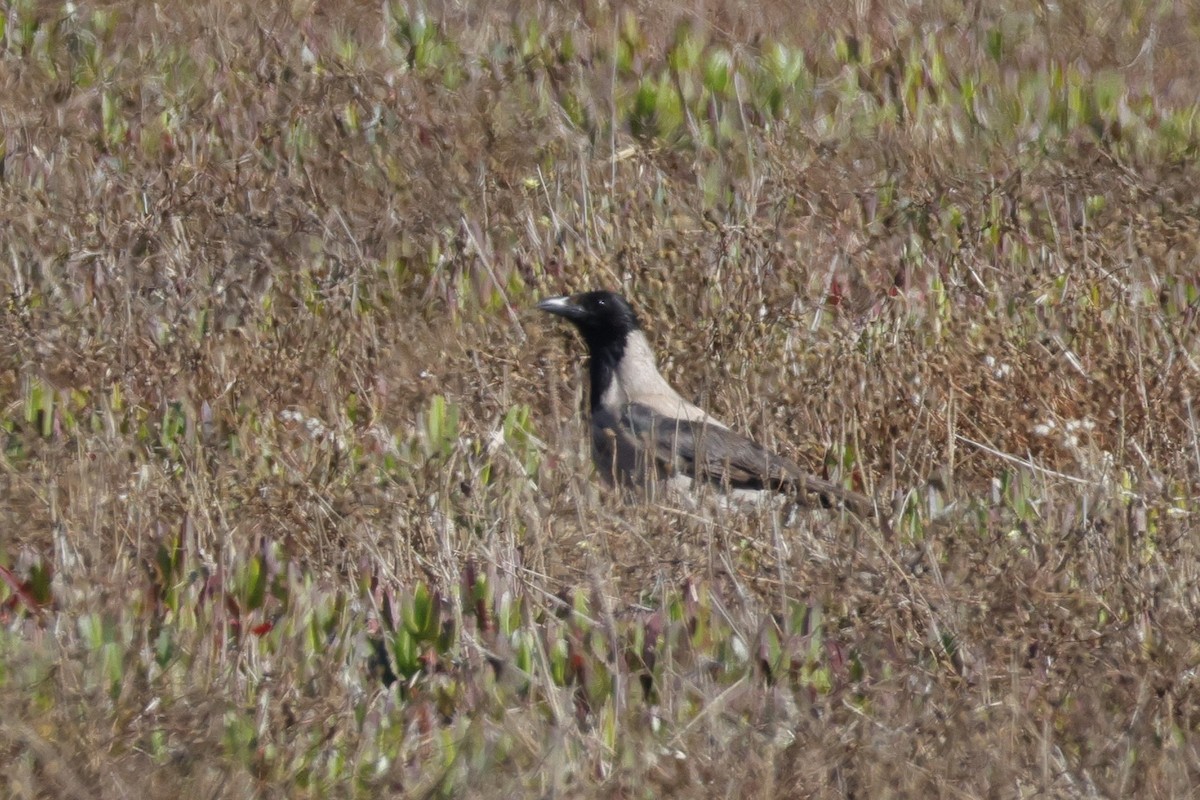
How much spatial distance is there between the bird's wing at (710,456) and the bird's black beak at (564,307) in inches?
17.1

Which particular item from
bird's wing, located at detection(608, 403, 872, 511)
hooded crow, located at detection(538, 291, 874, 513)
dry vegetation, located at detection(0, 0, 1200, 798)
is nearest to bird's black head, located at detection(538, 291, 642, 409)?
hooded crow, located at detection(538, 291, 874, 513)

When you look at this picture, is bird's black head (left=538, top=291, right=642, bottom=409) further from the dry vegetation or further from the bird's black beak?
the dry vegetation

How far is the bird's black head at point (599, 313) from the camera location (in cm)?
762

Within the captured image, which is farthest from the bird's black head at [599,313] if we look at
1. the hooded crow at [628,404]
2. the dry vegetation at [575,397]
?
the dry vegetation at [575,397]

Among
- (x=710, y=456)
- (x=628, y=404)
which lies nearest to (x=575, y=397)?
(x=710, y=456)

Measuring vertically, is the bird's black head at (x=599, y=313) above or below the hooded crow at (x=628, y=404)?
above

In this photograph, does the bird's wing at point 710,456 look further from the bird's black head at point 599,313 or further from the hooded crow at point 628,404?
the bird's black head at point 599,313

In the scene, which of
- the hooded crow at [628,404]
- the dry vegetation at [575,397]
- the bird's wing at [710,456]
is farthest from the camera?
the hooded crow at [628,404]

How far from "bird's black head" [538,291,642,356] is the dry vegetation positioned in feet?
0.37

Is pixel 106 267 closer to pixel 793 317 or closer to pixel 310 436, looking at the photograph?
pixel 310 436

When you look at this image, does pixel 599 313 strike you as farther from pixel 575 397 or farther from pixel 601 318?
pixel 575 397

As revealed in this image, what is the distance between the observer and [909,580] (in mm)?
4281

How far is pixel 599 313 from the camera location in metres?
7.68

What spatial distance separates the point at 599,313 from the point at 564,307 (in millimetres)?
148
